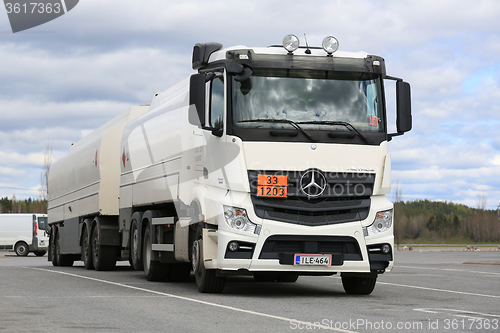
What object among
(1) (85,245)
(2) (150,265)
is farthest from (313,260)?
(1) (85,245)

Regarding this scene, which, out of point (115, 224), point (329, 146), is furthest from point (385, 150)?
point (115, 224)

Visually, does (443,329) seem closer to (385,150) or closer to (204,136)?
(385,150)

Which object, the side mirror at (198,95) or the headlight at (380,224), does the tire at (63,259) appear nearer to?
the side mirror at (198,95)

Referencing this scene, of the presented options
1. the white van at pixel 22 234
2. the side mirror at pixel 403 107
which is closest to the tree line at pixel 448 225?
the white van at pixel 22 234

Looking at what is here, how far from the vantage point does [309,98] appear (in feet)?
38.1

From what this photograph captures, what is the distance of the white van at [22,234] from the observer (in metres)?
45.7

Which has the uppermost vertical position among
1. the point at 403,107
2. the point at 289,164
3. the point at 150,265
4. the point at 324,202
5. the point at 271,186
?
the point at 403,107

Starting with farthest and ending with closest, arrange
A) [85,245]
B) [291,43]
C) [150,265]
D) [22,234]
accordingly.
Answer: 1. [22,234]
2. [85,245]
3. [150,265]
4. [291,43]

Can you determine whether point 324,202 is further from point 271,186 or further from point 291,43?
point 291,43

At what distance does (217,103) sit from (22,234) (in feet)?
122

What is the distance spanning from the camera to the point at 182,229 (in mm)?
Result: 13086

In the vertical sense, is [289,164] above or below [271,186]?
above

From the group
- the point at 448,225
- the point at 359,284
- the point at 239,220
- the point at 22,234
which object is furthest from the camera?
the point at 448,225

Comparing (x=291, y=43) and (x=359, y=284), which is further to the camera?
(x=359, y=284)
